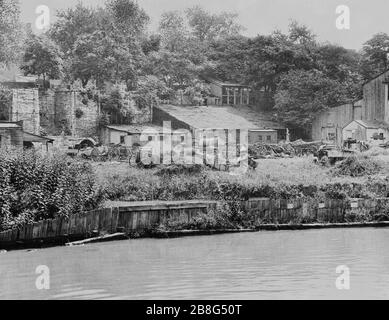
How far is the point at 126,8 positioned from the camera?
178 feet

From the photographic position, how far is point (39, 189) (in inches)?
842

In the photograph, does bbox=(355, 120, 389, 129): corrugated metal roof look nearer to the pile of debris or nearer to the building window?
the building window

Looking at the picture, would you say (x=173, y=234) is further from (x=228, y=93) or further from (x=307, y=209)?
(x=228, y=93)

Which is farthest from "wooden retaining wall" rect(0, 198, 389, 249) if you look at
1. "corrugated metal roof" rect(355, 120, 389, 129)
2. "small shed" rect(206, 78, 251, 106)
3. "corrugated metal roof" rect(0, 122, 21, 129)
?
"small shed" rect(206, 78, 251, 106)

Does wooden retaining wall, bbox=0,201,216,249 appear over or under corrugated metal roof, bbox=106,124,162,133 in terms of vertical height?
under

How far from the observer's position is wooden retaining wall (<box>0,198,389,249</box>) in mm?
20875

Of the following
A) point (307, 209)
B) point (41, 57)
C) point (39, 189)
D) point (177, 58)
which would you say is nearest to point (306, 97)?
point (177, 58)

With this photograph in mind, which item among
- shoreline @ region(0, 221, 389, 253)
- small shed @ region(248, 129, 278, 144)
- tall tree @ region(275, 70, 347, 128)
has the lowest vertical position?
shoreline @ region(0, 221, 389, 253)

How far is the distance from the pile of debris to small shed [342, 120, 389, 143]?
3.94m

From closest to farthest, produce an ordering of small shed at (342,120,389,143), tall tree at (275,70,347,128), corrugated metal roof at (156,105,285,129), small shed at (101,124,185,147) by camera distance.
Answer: small shed at (101,124,185,147)
small shed at (342,120,389,143)
corrugated metal roof at (156,105,285,129)
tall tree at (275,70,347,128)

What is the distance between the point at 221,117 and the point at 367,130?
9.75 m

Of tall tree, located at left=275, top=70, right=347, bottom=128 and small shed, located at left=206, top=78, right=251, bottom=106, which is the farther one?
small shed, located at left=206, top=78, right=251, bottom=106

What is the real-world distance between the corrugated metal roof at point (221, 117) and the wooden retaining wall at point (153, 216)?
2217 centimetres

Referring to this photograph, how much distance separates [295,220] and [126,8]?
33.5m
